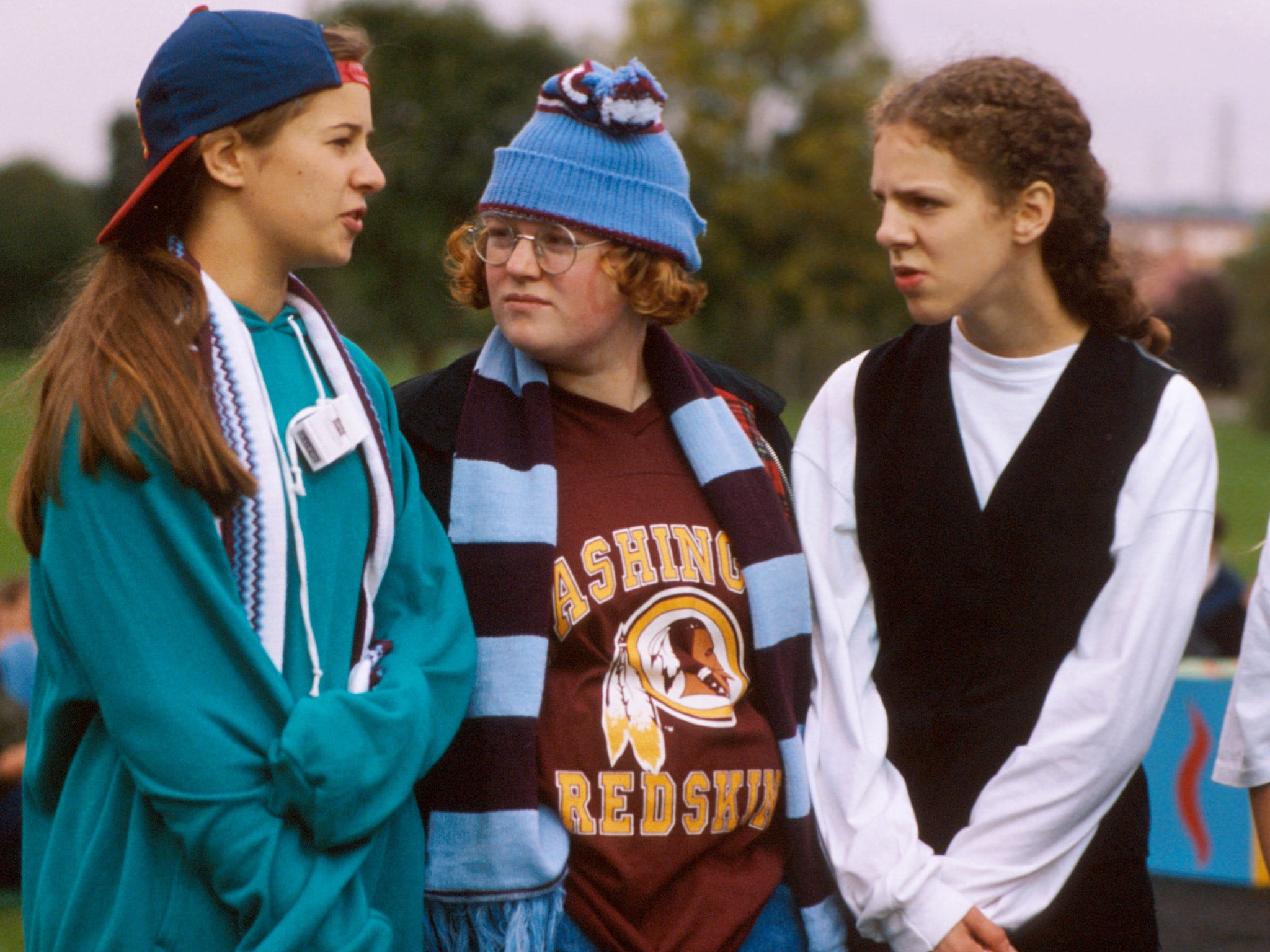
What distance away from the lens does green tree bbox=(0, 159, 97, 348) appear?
151 feet

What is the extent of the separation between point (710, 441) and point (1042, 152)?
745mm

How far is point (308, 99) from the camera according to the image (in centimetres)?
200

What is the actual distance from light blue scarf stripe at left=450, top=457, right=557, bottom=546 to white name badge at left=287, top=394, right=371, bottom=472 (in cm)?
30

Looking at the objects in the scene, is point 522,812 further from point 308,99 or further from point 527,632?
point 308,99

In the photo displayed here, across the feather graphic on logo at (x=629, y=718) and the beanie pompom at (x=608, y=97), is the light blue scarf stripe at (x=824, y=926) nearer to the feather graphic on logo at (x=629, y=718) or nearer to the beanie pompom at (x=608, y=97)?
the feather graphic on logo at (x=629, y=718)

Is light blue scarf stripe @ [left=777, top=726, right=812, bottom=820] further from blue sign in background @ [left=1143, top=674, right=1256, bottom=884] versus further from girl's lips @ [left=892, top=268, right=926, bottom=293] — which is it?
blue sign in background @ [left=1143, top=674, right=1256, bottom=884]

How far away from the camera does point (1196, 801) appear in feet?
19.9

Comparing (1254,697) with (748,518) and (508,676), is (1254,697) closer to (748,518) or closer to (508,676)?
(748,518)

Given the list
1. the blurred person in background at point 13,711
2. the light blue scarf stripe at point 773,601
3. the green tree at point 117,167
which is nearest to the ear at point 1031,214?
the light blue scarf stripe at point 773,601

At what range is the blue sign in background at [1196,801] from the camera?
6.01 metres

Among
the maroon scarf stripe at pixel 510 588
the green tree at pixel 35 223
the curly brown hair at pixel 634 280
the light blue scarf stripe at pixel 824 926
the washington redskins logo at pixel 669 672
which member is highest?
the curly brown hair at pixel 634 280

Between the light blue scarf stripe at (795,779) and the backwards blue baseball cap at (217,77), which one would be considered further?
the light blue scarf stripe at (795,779)

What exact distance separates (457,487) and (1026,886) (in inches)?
45.1

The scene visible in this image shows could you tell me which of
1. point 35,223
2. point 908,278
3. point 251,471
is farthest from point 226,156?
point 35,223
